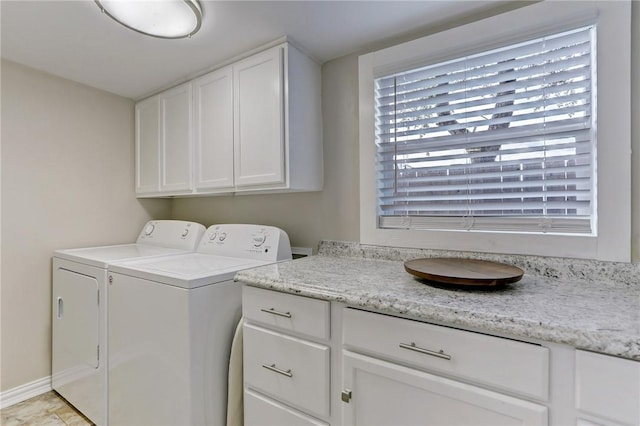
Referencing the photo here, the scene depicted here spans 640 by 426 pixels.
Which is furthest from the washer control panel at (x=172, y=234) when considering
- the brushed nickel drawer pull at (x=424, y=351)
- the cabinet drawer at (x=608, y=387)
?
Answer: the cabinet drawer at (x=608, y=387)

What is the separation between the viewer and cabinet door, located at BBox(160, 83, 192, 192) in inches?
85.0

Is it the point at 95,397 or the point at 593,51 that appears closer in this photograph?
the point at 593,51

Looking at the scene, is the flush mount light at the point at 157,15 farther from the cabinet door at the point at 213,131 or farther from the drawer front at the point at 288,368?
the drawer front at the point at 288,368

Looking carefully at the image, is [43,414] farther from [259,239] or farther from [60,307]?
[259,239]

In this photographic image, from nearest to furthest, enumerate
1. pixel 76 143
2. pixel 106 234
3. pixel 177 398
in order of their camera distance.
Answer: pixel 177 398 < pixel 76 143 < pixel 106 234

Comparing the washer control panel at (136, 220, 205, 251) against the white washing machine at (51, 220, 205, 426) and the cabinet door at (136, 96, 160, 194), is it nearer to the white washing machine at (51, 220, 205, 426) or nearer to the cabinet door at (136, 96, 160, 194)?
the white washing machine at (51, 220, 205, 426)

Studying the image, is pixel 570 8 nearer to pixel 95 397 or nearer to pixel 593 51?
pixel 593 51

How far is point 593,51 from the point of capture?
3.90ft

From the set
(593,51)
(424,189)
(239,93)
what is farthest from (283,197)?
(593,51)

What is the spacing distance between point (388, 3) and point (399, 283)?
122 centimetres

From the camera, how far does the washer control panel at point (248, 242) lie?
179 centimetres

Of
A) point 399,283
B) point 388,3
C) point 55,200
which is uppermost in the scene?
point 388,3

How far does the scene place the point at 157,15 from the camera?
4.58 ft

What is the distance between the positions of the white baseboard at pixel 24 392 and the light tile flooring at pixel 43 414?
0.09ft
